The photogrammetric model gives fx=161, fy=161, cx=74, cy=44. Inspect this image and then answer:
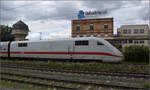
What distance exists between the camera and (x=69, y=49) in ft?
61.0

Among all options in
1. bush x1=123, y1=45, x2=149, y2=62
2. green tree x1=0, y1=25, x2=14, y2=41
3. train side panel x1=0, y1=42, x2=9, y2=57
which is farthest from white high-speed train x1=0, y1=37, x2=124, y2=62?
green tree x1=0, y1=25, x2=14, y2=41

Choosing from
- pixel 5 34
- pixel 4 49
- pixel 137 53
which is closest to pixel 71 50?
pixel 137 53

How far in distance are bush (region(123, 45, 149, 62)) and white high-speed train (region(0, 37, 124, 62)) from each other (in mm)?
4903

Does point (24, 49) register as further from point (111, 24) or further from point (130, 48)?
point (111, 24)

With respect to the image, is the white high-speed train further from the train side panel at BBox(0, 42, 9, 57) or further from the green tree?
the green tree

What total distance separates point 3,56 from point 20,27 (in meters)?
22.9

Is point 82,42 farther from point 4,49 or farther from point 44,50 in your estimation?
point 4,49

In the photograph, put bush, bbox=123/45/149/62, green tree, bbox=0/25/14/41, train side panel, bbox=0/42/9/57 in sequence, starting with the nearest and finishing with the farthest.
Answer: bush, bbox=123/45/149/62 < train side panel, bbox=0/42/9/57 < green tree, bbox=0/25/14/41

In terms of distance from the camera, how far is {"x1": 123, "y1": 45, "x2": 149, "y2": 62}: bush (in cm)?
2009

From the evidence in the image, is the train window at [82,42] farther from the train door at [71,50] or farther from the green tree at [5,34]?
the green tree at [5,34]

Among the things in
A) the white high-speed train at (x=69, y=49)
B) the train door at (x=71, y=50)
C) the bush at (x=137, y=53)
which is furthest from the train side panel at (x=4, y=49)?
the bush at (x=137, y=53)

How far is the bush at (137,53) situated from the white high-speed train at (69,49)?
4.90 metres

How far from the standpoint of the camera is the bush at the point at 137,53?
20094mm

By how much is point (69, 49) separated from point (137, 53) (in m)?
8.83
